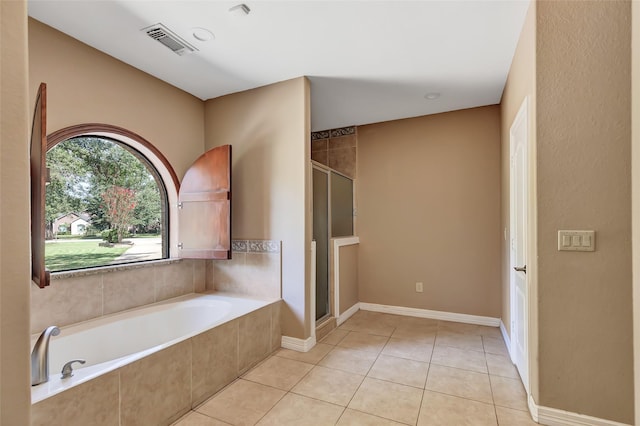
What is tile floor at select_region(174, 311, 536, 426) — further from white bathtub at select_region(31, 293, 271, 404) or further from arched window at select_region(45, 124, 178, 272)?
arched window at select_region(45, 124, 178, 272)

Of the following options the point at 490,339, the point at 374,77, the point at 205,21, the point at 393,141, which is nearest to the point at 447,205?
the point at 393,141

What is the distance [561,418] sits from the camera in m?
1.72

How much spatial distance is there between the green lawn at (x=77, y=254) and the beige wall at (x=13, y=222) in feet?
5.65

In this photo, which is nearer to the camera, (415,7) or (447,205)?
(415,7)

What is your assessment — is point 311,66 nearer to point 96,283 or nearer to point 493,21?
point 493,21

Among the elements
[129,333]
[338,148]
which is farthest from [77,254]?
[338,148]

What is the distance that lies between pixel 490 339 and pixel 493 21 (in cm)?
280

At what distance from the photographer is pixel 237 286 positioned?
10.3ft

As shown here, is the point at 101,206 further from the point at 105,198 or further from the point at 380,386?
the point at 380,386

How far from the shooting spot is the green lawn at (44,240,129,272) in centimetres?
221

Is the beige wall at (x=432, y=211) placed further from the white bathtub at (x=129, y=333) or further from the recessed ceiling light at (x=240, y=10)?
the recessed ceiling light at (x=240, y=10)

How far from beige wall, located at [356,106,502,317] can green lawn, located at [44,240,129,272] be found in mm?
2816

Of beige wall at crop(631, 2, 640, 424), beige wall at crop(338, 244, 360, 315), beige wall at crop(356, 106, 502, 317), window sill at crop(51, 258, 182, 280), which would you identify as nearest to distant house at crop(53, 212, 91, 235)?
Answer: window sill at crop(51, 258, 182, 280)

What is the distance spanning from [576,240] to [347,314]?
256 centimetres
